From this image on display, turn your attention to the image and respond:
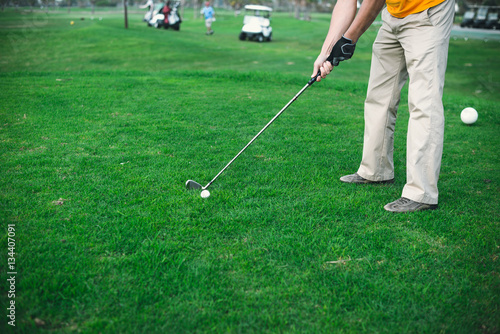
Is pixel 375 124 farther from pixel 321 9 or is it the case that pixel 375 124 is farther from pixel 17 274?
pixel 321 9

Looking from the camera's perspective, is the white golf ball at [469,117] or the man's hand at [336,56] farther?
the white golf ball at [469,117]

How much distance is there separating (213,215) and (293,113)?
3134 mm

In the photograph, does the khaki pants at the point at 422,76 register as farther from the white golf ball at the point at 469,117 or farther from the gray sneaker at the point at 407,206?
the white golf ball at the point at 469,117

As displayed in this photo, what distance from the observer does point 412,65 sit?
2928 mm

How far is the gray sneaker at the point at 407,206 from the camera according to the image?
2844 mm

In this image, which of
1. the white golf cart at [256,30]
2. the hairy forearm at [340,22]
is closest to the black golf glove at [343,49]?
the hairy forearm at [340,22]

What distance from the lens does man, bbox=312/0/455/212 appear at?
9.16 ft

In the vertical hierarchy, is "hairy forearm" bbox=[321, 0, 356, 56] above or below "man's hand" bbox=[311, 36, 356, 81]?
above

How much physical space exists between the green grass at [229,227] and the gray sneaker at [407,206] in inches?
2.9

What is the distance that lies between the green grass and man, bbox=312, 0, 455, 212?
0.25 m

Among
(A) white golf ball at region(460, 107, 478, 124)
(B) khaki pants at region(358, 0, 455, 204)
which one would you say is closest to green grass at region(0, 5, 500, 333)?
(A) white golf ball at region(460, 107, 478, 124)

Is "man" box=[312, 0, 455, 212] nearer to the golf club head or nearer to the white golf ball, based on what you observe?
the golf club head

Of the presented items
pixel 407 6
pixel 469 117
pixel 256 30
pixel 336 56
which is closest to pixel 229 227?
pixel 336 56

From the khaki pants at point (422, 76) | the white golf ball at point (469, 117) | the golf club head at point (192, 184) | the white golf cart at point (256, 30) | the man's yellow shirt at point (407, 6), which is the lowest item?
the golf club head at point (192, 184)
